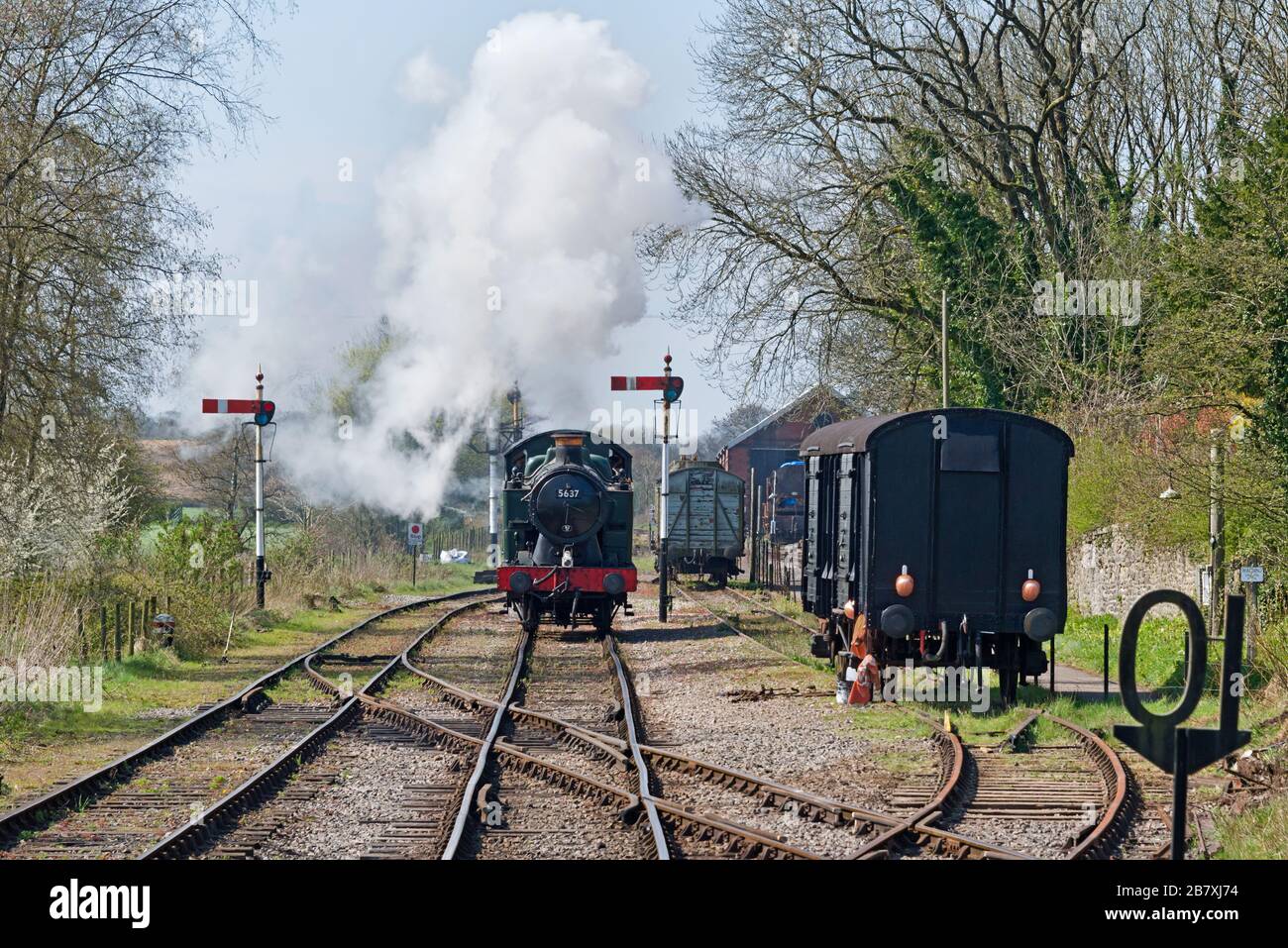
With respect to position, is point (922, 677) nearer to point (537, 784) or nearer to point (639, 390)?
point (537, 784)

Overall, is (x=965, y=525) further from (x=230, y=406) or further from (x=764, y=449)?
(x=764, y=449)

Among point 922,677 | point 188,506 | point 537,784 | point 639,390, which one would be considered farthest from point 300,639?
point 188,506

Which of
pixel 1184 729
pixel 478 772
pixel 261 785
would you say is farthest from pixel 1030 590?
pixel 1184 729

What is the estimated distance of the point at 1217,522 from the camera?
15312 mm

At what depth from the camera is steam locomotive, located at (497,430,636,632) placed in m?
20.8

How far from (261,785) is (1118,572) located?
16.4 metres

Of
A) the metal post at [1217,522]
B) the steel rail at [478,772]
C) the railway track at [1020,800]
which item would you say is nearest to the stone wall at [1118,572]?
the metal post at [1217,522]

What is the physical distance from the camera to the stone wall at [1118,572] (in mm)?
20344

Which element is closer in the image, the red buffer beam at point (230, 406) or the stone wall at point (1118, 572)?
the stone wall at point (1118, 572)

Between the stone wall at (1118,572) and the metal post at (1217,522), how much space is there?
2.94m

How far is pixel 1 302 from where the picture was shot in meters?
18.3

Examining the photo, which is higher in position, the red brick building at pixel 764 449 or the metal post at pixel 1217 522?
the red brick building at pixel 764 449

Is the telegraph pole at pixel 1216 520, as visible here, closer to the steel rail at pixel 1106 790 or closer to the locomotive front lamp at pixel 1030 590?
the locomotive front lamp at pixel 1030 590
